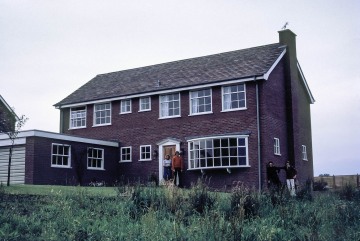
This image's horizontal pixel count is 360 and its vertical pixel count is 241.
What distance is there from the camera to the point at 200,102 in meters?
27.2

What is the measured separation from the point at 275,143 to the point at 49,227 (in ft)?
62.0

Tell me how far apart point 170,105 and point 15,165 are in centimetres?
969

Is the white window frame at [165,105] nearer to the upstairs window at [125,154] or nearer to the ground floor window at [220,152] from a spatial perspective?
the ground floor window at [220,152]

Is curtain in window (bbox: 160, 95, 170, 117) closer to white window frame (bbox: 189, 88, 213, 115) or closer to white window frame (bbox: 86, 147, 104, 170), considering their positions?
white window frame (bbox: 189, 88, 213, 115)

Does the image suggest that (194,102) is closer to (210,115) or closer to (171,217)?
(210,115)

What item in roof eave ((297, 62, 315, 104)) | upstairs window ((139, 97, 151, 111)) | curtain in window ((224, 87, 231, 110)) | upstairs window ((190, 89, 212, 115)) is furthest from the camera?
roof eave ((297, 62, 315, 104))

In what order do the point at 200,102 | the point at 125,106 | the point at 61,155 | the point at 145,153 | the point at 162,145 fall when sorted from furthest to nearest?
1. the point at 125,106
2. the point at 145,153
3. the point at 162,145
4. the point at 200,102
5. the point at 61,155

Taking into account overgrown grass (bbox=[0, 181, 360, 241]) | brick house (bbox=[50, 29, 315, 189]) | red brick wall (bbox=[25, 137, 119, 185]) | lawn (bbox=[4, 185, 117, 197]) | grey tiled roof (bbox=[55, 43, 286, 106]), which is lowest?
overgrown grass (bbox=[0, 181, 360, 241])

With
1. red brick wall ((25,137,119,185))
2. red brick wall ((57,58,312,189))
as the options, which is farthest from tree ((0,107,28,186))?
red brick wall ((57,58,312,189))

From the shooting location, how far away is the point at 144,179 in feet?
93.9

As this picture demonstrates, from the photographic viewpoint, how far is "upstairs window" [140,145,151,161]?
28.9 meters

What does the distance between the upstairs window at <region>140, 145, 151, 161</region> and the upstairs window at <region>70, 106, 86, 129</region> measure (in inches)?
214

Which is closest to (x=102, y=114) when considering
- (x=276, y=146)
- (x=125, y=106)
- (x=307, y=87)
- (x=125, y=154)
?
(x=125, y=106)

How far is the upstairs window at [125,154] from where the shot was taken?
29.9 metres
